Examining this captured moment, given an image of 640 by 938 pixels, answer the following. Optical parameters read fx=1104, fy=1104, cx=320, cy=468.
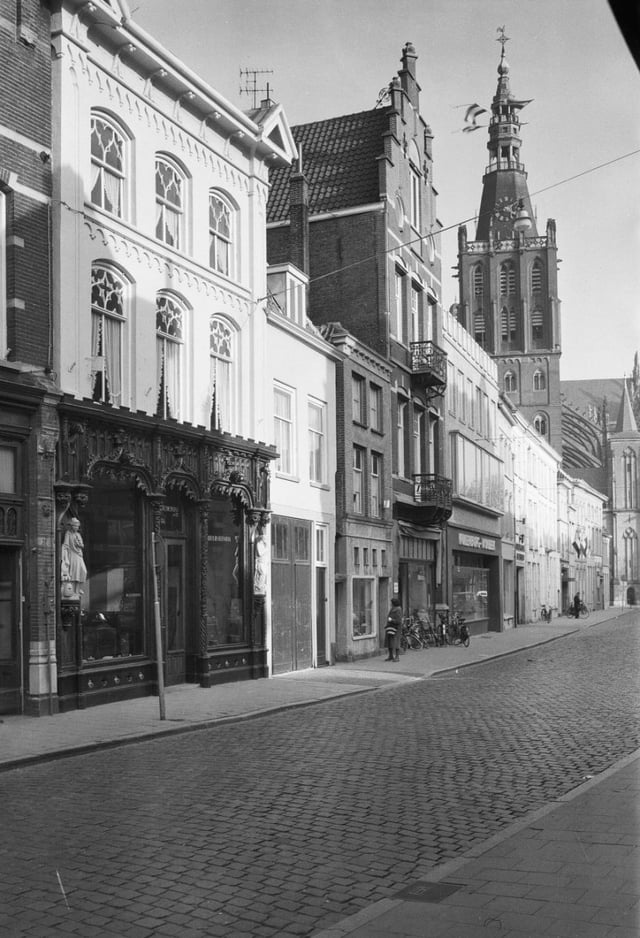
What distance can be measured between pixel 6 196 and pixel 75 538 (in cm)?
520

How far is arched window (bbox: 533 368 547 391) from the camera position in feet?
337

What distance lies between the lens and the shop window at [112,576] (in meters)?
17.5

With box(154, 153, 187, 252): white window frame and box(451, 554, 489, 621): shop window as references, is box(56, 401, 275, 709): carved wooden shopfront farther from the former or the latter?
box(451, 554, 489, 621): shop window

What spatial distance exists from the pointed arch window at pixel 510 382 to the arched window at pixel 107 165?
284 ft

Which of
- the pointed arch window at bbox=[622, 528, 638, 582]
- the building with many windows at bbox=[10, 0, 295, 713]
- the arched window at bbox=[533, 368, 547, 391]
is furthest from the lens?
the pointed arch window at bbox=[622, 528, 638, 582]

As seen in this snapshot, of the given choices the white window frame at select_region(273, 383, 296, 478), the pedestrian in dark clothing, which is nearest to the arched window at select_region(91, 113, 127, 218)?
the white window frame at select_region(273, 383, 296, 478)

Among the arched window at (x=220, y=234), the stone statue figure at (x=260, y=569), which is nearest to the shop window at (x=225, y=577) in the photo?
the stone statue figure at (x=260, y=569)

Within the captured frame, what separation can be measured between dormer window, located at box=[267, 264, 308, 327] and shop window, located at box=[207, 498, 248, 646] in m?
6.57

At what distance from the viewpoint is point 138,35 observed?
18812 millimetres

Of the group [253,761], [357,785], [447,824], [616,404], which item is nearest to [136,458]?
[253,761]

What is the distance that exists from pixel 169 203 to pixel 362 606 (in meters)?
13.1

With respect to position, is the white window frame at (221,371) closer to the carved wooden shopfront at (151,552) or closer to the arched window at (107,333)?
the carved wooden shopfront at (151,552)

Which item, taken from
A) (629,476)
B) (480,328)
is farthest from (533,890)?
(629,476)

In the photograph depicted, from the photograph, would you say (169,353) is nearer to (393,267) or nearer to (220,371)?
(220,371)
